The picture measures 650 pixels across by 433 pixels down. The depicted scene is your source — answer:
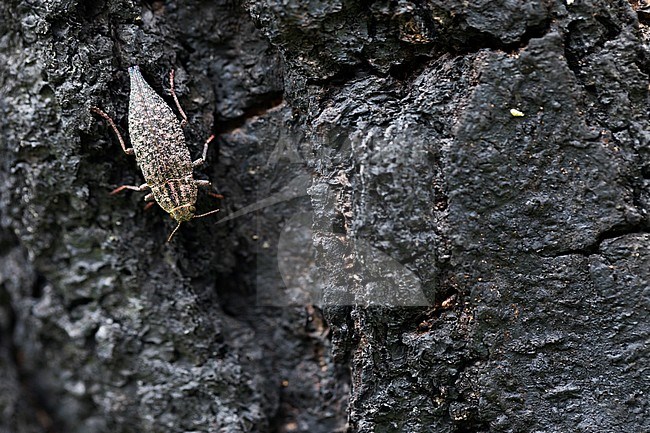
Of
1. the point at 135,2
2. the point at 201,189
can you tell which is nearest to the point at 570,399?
the point at 201,189

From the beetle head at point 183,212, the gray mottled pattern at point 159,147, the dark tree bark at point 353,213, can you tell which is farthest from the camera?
the beetle head at point 183,212

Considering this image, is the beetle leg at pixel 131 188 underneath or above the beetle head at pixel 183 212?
above

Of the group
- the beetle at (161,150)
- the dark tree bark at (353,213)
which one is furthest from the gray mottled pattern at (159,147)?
the dark tree bark at (353,213)

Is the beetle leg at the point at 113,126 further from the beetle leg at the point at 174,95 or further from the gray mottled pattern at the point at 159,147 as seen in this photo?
the beetle leg at the point at 174,95

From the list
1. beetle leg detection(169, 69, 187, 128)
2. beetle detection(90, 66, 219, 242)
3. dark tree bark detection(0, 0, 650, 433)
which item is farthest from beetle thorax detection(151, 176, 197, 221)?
beetle leg detection(169, 69, 187, 128)

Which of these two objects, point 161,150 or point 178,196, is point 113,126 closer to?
point 161,150

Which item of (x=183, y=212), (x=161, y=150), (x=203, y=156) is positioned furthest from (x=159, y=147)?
(x=183, y=212)
